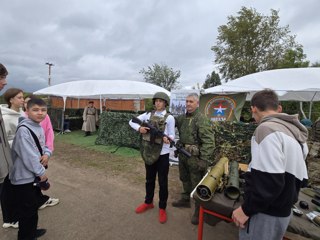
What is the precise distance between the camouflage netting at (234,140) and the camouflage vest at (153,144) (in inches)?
102

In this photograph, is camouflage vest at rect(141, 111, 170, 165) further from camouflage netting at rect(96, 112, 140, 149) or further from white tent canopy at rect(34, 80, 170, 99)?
white tent canopy at rect(34, 80, 170, 99)

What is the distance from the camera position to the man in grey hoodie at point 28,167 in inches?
85.0

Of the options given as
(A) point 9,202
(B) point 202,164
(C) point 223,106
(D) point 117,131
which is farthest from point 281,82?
(A) point 9,202

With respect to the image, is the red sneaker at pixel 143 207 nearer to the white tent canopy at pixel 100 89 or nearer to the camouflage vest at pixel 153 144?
the camouflage vest at pixel 153 144

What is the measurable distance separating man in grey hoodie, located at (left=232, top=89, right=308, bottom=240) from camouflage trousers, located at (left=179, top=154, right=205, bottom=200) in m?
1.60

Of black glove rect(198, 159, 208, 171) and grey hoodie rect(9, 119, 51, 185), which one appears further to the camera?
black glove rect(198, 159, 208, 171)

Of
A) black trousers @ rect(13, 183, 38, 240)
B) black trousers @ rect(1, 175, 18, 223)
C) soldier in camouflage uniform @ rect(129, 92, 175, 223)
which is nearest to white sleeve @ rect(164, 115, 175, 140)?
soldier in camouflage uniform @ rect(129, 92, 175, 223)

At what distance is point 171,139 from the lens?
120 inches

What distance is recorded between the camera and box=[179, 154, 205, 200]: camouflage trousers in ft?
10.5

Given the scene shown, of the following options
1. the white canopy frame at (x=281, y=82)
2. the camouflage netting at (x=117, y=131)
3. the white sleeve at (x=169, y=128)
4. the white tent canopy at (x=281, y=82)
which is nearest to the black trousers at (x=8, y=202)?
the white sleeve at (x=169, y=128)

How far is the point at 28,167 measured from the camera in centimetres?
217

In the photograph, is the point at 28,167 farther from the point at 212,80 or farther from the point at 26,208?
the point at 212,80

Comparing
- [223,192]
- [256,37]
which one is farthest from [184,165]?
[256,37]

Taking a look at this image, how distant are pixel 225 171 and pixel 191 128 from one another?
0.99 meters
